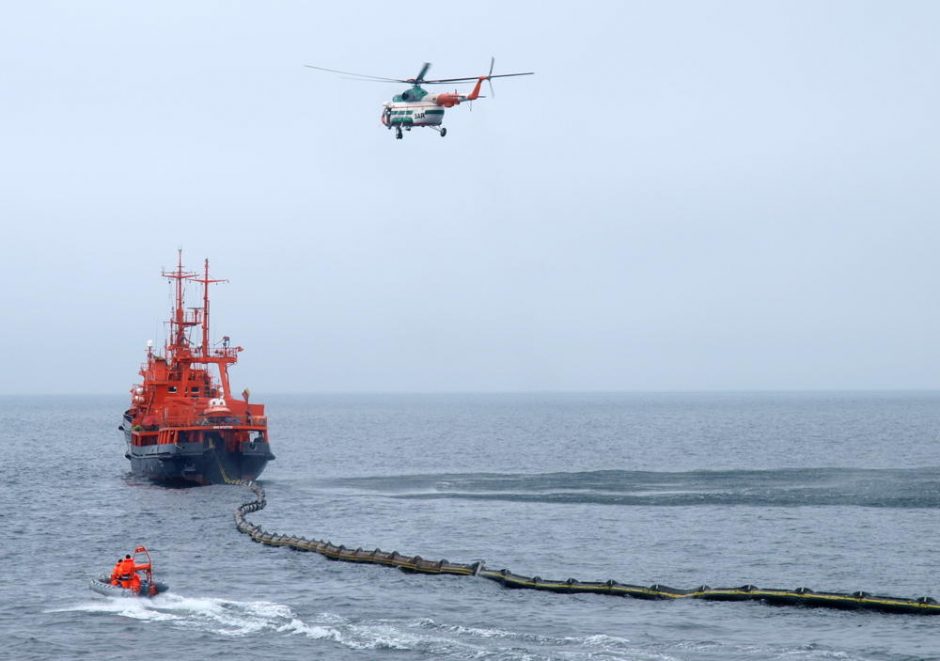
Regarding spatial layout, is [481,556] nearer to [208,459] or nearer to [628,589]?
[628,589]

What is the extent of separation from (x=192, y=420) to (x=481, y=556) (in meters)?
37.2

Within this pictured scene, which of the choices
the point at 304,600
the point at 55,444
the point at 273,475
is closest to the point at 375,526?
the point at 304,600

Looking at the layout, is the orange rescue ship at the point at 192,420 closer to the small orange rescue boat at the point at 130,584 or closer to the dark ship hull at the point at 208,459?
the dark ship hull at the point at 208,459

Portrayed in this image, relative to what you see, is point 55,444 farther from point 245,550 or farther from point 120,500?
point 245,550

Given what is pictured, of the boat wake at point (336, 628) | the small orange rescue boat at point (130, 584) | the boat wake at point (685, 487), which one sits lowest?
the boat wake at point (336, 628)

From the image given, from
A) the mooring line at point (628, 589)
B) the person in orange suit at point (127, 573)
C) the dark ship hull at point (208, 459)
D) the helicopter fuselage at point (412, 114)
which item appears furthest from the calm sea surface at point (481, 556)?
the helicopter fuselage at point (412, 114)

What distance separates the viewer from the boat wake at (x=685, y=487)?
78312mm

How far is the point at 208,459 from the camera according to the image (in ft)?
287

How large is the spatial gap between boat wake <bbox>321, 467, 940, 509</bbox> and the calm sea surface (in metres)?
0.29

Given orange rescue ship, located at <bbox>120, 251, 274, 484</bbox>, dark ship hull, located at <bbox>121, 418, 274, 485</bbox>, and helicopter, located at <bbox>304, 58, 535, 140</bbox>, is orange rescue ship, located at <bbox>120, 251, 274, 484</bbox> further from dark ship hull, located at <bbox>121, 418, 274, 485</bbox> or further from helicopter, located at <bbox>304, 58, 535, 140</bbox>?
helicopter, located at <bbox>304, 58, 535, 140</bbox>

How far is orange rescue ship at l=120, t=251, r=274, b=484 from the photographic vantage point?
286ft

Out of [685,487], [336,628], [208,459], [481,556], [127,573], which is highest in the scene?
[208,459]

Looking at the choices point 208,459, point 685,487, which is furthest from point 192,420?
point 685,487

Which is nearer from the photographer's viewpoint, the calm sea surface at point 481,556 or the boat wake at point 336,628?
the boat wake at point 336,628
